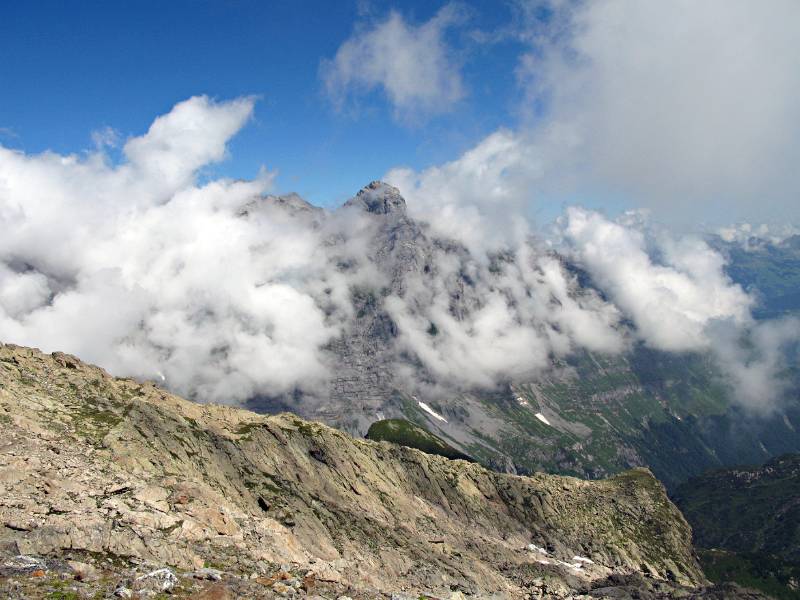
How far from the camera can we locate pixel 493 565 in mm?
147625

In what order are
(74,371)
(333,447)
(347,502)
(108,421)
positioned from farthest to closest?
(333,447) < (347,502) < (74,371) < (108,421)

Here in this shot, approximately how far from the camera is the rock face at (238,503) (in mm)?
59688

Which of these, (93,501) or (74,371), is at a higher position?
(74,371)

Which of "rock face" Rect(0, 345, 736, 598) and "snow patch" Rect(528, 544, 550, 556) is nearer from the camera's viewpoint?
"rock face" Rect(0, 345, 736, 598)

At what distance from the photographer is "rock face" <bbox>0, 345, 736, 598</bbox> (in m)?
59.7

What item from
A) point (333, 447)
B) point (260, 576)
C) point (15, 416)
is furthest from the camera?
point (333, 447)

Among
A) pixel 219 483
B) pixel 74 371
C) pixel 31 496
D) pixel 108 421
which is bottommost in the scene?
pixel 31 496

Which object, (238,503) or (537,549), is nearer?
(238,503)

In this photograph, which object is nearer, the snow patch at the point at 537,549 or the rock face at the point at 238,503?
the rock face at the point at 238,503

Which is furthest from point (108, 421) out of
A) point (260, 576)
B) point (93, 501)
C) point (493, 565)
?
point (493, 565)

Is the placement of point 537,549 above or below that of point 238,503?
above

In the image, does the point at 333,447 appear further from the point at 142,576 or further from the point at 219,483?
the point at 142,576

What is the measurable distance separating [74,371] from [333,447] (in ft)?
254

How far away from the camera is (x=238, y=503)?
4087 inches
